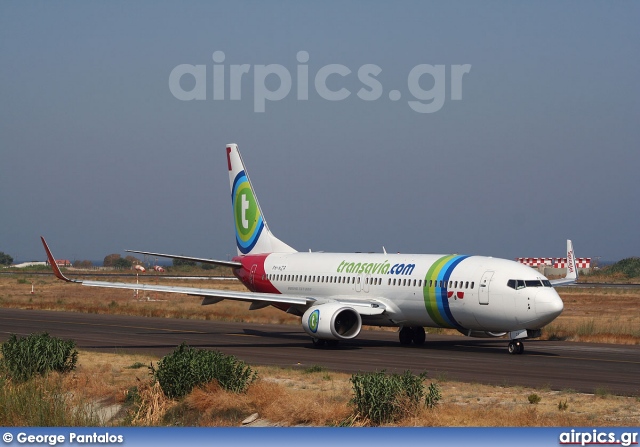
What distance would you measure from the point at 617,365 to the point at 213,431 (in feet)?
65.8

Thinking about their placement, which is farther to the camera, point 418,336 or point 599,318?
point 599,318

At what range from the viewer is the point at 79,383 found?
24.2 m

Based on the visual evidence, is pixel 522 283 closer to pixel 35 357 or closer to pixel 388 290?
pixel 388 290

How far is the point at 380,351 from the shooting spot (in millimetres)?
35062

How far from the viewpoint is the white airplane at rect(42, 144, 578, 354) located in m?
33.2

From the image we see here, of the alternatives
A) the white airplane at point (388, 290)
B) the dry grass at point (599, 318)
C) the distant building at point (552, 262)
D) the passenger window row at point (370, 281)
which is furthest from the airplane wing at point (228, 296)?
the distant building at point (552, 262)

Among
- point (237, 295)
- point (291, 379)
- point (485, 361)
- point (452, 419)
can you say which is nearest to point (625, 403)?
point (452, 419)

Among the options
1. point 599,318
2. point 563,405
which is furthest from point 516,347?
point 599,318

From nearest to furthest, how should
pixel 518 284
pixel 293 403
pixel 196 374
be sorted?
1. pixel 293 403
2. pixel 196 374
3. pixel 518 284

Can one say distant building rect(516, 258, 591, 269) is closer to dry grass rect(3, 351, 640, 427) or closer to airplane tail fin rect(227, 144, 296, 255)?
airplane tail fin rect(227, 144, 296, 255)

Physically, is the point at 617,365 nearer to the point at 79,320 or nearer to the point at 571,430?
the point at 571,430

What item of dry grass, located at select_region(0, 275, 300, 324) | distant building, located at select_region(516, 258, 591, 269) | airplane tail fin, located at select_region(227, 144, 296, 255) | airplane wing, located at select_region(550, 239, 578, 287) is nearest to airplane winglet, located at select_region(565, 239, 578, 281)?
airplane wing, located at select_region(550, 239, 578, 287)

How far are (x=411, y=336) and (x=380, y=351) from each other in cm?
368

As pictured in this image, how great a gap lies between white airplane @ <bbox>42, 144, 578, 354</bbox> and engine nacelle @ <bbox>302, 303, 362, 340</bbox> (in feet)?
0.12
